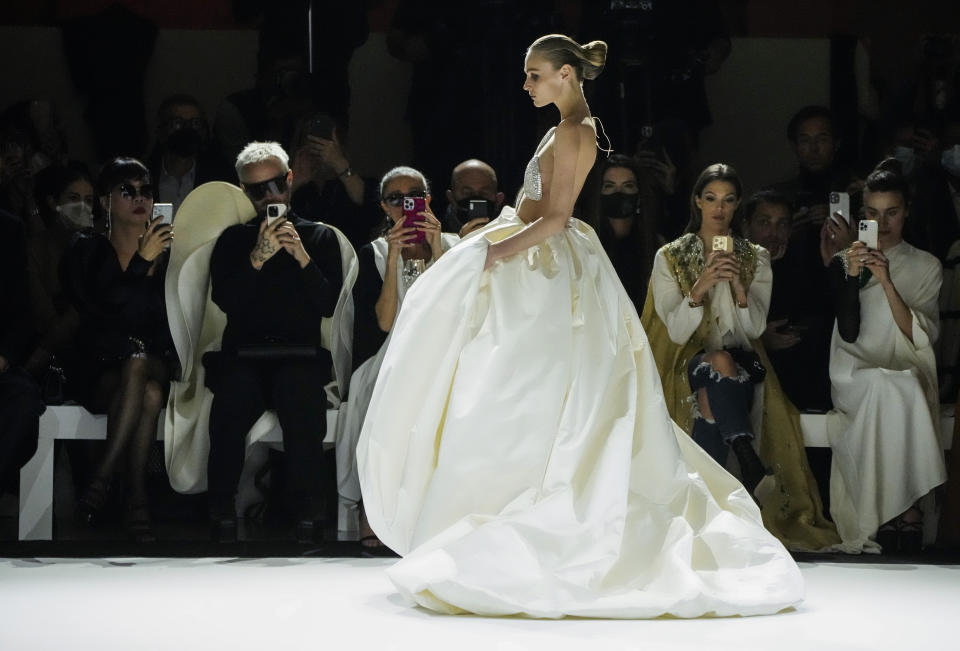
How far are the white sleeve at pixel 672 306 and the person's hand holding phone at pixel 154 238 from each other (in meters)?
1.71

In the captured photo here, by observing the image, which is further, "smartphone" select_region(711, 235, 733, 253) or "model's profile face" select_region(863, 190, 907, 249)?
"model's profile face" select_region(863, 190, 907, 249)

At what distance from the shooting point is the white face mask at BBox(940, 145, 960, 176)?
5.57 meters

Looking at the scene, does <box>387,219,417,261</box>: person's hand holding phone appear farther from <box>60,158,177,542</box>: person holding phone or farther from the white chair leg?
the white chair leg

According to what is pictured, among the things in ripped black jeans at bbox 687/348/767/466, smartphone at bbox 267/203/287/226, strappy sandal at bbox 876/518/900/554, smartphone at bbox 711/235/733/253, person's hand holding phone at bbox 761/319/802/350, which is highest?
smartphone at bbox 267/203/287/226

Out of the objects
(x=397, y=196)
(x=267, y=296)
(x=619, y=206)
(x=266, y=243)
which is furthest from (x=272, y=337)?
(x=619, y=206)

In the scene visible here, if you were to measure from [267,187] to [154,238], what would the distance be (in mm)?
433

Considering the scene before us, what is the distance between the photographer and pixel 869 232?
4.77m

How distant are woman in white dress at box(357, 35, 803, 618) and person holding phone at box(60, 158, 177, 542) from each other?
130 cm

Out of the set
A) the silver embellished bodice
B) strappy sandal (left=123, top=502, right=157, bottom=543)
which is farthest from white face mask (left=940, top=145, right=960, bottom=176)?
strappy sandal (left=123, top=502, right=157, bottom=543)

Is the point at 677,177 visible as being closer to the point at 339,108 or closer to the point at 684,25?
the point at 684,25

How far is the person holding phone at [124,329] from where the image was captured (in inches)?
185

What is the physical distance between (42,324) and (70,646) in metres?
2.56

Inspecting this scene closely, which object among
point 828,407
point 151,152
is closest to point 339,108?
point 151,152

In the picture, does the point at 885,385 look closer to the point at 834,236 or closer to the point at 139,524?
the point at 834,236
